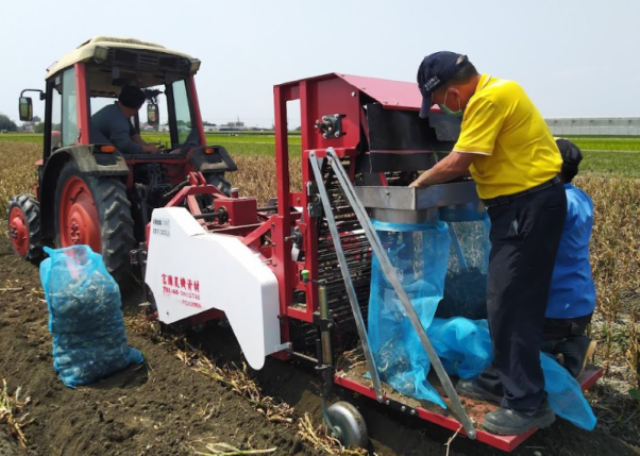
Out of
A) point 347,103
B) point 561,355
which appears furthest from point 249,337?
point 561,355

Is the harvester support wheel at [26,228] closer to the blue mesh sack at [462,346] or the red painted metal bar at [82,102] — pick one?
the red painted metal bar at [82,102]

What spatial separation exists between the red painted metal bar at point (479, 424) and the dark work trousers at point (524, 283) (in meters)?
0.15

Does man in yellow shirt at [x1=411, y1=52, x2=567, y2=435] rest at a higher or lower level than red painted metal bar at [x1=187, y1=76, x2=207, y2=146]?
lower

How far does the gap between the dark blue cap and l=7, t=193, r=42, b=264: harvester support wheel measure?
479 centimetres

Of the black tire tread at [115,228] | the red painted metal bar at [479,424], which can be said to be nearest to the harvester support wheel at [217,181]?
the black tire tread at [115,228]

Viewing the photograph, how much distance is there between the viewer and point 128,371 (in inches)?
143

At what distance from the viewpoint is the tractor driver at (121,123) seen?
508 centimetres

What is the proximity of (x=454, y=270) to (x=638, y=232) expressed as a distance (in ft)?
13.2

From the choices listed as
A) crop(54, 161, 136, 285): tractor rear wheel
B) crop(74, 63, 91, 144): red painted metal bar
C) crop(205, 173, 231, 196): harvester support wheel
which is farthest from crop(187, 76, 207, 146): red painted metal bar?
crop(54, 161, 136, 285): tractor rear wheel

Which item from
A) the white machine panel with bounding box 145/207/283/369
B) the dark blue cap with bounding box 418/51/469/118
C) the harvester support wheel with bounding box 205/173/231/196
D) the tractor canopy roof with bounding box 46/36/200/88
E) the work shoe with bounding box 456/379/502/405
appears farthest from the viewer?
the harvester support wheel with bounding box 205/173/231/196

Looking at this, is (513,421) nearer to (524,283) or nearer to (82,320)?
(524,283)

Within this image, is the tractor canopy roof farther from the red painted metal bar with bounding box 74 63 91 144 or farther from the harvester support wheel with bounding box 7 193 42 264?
the harvester support wheel with bounding box 7 193 42 264

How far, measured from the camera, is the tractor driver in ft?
16.7

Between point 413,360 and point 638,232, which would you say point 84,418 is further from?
point 638,232
